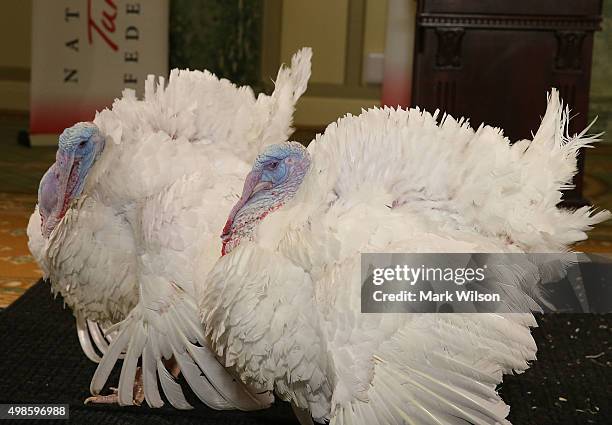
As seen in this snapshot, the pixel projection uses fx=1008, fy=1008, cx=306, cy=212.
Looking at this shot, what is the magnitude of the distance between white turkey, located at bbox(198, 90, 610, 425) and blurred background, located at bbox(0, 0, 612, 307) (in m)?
0.28

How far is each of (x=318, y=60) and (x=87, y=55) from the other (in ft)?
2.61

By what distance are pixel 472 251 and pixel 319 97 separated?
0.73 meters

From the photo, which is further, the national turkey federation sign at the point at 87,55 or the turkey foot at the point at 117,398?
the national turkey federation sign at the point at 87,55

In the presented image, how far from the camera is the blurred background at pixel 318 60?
184 centimetres

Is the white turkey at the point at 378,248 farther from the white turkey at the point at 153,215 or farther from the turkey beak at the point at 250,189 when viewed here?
the white turkey at the point at 153,215

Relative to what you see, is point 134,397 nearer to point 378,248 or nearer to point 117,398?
point 117,398

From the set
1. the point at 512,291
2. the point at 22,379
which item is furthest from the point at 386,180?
the point at 22,379

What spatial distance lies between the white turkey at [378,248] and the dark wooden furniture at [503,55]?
63 cm

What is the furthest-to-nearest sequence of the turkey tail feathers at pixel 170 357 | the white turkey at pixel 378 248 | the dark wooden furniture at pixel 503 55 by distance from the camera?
1. the dark wooden furniture at pixel 503 55
2. the turkey tail feathers at pixel 170 357
3. the white turkey at pixel 378 248

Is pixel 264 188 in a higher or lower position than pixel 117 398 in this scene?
higher

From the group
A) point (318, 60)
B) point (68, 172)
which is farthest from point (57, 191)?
point (318, 60)

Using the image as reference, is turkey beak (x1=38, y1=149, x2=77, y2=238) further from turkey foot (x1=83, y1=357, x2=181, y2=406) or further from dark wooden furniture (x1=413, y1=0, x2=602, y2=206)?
dark wooden furniture (x1=413, y1=0, x2=602, y2=206)

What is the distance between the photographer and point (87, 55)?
2383 mm

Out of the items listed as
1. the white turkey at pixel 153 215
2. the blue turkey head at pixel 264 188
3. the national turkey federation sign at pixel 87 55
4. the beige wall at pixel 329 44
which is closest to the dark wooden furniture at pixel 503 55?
the beige wall at pixel 329 44
